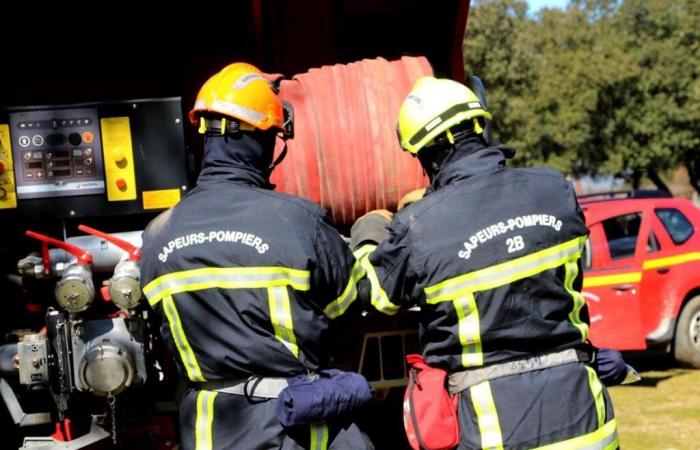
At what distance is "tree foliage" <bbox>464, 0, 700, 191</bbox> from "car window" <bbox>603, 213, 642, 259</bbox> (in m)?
17.0

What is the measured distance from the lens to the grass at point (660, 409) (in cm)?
679

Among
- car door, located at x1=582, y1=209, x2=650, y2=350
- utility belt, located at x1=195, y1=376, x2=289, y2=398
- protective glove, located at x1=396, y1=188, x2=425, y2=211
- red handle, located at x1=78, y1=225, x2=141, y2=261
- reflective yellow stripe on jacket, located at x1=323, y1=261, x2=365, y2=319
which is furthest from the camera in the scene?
car door, located at x1=582, y1=209, x2=650, y2=350

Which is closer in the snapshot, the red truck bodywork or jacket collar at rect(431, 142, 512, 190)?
jacket collar at rect(431, 142, 512, 190)

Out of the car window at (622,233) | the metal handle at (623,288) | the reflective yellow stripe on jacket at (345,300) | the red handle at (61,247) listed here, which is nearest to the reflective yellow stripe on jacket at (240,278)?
the reflective yellow stripe on jacket at (345,300)

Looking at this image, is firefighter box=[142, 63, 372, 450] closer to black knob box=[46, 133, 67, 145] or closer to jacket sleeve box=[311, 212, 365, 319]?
jacket sleeve box=[311, 212, 365, 319]

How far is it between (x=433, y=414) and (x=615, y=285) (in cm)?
596

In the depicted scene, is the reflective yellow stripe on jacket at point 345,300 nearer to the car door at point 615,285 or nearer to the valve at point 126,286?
the valve at point 126,286

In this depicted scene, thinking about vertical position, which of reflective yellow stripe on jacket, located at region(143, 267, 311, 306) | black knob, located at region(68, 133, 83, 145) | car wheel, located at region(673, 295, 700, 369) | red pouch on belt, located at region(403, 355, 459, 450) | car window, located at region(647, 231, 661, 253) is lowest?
car wheel, located at region(673, 295, 700, 369)

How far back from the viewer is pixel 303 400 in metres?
2.85

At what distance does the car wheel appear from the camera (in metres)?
9.08

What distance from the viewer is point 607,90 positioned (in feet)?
87.2

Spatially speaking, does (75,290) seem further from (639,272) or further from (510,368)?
(639,272)

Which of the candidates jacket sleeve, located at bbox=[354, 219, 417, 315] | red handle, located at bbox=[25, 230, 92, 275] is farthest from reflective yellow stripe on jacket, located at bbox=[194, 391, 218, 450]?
red handle, located at bbox=[25, 230, 92, 275]

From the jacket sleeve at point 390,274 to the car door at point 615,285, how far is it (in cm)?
559
